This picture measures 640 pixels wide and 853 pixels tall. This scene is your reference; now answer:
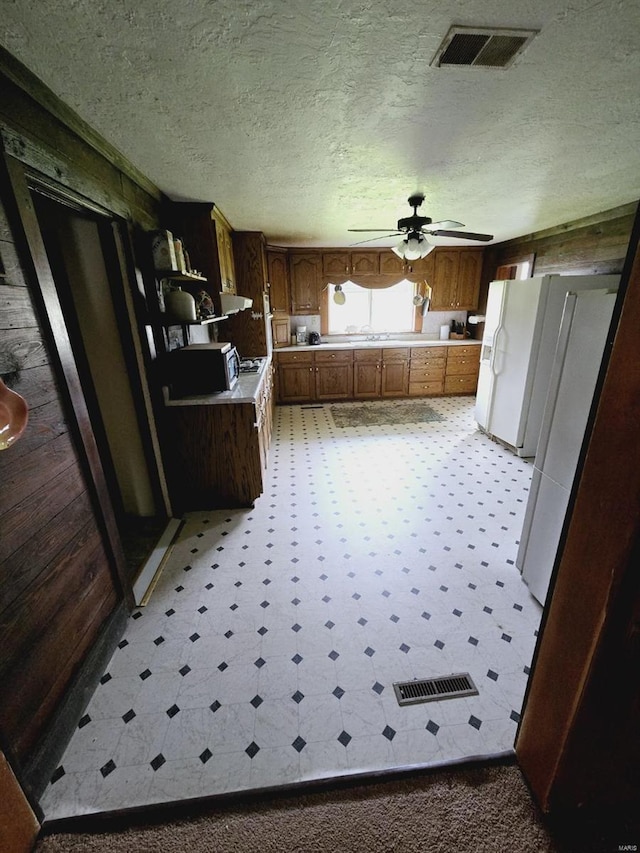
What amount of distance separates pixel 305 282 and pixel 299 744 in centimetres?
534

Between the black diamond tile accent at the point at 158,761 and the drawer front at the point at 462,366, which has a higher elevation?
the drawer front at the point at 462,366

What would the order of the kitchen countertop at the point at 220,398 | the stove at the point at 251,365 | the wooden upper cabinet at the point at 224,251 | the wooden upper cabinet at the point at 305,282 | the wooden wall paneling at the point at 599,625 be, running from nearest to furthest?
the wooden wall paneling at the point at 599,625 < the kitchen countertop at the point at 220,398 < the wooden upper cabinet at the point at 224,251 < the stove at the point at 251,365 < the wooden upper cabinet at the point at 305,282

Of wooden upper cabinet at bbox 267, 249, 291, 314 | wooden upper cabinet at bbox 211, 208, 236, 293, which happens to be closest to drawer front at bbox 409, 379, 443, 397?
wooden upper cabinet at bbox 267, 249, 291, 314

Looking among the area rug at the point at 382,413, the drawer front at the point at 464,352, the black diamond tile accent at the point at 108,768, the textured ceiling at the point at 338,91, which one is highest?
the textured ceiling at the point at 338,91

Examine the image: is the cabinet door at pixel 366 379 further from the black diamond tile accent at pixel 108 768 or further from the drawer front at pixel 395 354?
the black diamond tile accent at pixel 108 768

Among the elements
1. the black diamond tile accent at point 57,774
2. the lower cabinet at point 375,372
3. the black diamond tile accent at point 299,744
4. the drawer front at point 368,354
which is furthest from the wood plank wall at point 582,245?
the black diamond tile accent at point 57,774

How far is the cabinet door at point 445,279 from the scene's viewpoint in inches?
214

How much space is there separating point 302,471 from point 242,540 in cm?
114

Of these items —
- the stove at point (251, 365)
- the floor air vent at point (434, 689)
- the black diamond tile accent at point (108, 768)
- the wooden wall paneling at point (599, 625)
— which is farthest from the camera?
the stove at point (251, 365)

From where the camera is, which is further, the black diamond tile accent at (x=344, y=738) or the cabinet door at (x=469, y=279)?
the cabinet door at (x=469, y=279)

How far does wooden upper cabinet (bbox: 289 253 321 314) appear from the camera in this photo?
17.2 ft

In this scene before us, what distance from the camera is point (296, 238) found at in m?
4.48

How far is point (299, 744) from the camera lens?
1.34m

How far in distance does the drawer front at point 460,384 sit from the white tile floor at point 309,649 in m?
2.94
